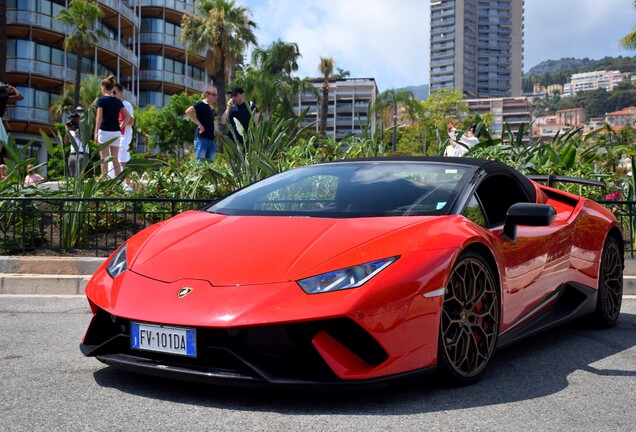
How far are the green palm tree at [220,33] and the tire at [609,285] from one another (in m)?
41.5

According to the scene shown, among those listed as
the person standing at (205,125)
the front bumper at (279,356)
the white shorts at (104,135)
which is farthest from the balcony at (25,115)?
the front bumper at (279,356)

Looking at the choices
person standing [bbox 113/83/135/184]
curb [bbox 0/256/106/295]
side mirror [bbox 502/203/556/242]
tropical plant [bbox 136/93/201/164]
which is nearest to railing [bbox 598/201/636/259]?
side mirror [bbox 502/203/556/242]

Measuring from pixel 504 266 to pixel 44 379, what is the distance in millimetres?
2379

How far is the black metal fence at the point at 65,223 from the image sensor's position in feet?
27.0

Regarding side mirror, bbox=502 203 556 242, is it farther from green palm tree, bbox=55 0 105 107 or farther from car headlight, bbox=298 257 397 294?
green palm tree, bbox=55 0 105 107

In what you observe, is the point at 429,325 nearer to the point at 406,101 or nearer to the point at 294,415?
the point at 294,415

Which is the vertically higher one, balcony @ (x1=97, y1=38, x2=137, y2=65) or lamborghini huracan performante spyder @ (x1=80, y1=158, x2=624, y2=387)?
balcony @ (x1=97, y1=38, x2=137, y2=65)

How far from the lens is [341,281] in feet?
10.4

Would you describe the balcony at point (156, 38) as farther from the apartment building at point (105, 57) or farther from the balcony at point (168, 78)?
the balcony at point (168, 78)

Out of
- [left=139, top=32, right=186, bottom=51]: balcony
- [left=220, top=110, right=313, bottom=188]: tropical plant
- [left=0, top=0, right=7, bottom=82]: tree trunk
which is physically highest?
[left=139, top=32, right=186, bottom=51]: balcony

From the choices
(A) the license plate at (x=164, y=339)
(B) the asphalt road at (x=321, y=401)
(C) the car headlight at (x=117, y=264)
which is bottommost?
(B) the asphalt road at (x=321, y=401)

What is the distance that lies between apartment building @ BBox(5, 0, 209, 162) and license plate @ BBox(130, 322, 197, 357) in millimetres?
50184

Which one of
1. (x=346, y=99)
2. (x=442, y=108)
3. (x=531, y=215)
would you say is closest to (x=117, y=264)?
(x=531, y=215)

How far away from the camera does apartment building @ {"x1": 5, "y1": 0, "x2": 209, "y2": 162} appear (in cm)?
5150
